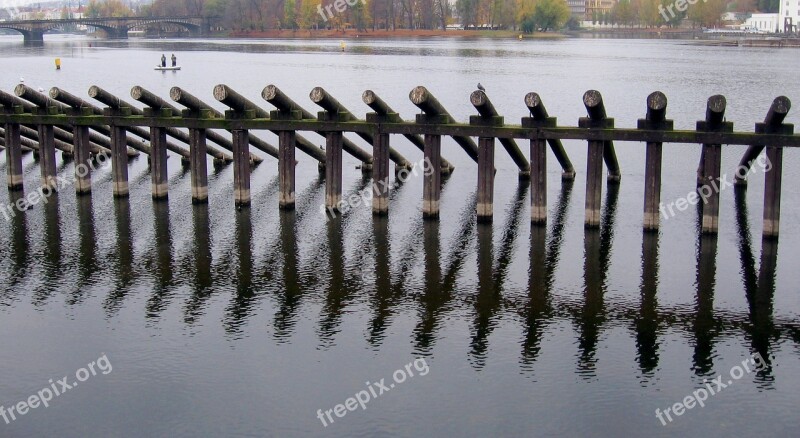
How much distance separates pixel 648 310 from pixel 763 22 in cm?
19046

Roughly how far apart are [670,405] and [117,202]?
18.3 metres

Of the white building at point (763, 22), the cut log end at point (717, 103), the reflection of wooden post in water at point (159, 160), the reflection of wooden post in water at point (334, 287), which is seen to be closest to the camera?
the reflection of wooden post in water at point (334, 287)

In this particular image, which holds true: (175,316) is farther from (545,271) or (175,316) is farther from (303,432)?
(545,271)

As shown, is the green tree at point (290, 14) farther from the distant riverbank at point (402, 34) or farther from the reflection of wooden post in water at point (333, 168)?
the reflection of wooden post in water at point (333, 168)

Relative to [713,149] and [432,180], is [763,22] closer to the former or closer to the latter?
[432,180]

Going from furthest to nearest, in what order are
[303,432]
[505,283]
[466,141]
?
[466,141] → [505,283] → [303,432]

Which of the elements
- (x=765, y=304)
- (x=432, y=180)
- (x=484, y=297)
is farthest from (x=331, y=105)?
(x=765, y=304)

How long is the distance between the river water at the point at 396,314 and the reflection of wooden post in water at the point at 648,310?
0.19ft

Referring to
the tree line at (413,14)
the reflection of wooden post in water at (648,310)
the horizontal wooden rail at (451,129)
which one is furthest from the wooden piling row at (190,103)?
the tree line at (413,14)

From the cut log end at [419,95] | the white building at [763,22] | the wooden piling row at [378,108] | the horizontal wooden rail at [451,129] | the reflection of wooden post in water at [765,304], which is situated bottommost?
the reflection of wooden post in water at [765,304]

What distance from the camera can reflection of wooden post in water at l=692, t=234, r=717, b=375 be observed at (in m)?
17.8

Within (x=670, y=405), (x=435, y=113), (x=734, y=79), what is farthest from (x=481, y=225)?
(x=734, y=79)

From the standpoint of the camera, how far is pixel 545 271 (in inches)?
907

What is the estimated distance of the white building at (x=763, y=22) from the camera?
637 feet
